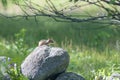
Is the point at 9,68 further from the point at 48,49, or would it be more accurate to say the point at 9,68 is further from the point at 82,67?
the point at 82,67

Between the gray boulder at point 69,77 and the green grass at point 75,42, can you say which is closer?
the gray boulder at point 69,77

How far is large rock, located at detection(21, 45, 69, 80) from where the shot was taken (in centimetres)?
556

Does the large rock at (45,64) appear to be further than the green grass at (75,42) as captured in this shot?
No

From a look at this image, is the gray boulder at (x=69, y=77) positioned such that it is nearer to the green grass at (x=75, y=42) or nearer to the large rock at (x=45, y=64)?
the large rock at (x=45, y=64)

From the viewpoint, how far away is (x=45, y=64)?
5.56 m

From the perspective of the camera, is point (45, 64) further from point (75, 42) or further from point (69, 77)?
point (75, 42)

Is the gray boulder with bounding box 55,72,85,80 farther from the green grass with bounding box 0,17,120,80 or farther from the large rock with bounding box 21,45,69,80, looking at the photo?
the green grass with bounding box 0,17,120,80

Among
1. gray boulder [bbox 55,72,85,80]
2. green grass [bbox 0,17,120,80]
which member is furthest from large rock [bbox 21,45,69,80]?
green grass [bbox 0,17,120,80]

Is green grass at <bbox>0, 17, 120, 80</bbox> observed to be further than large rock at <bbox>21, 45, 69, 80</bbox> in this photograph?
Yes

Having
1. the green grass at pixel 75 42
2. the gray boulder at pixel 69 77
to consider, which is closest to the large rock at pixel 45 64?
the gray boulder at pixel 69 77

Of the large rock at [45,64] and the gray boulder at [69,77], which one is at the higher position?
the large rock at [45,64]

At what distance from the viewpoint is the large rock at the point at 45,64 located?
556 cm

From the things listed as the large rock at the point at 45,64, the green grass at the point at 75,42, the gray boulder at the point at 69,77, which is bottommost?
the green grass at the point at 75,42

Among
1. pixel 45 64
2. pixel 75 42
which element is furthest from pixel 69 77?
pixel 75 42
